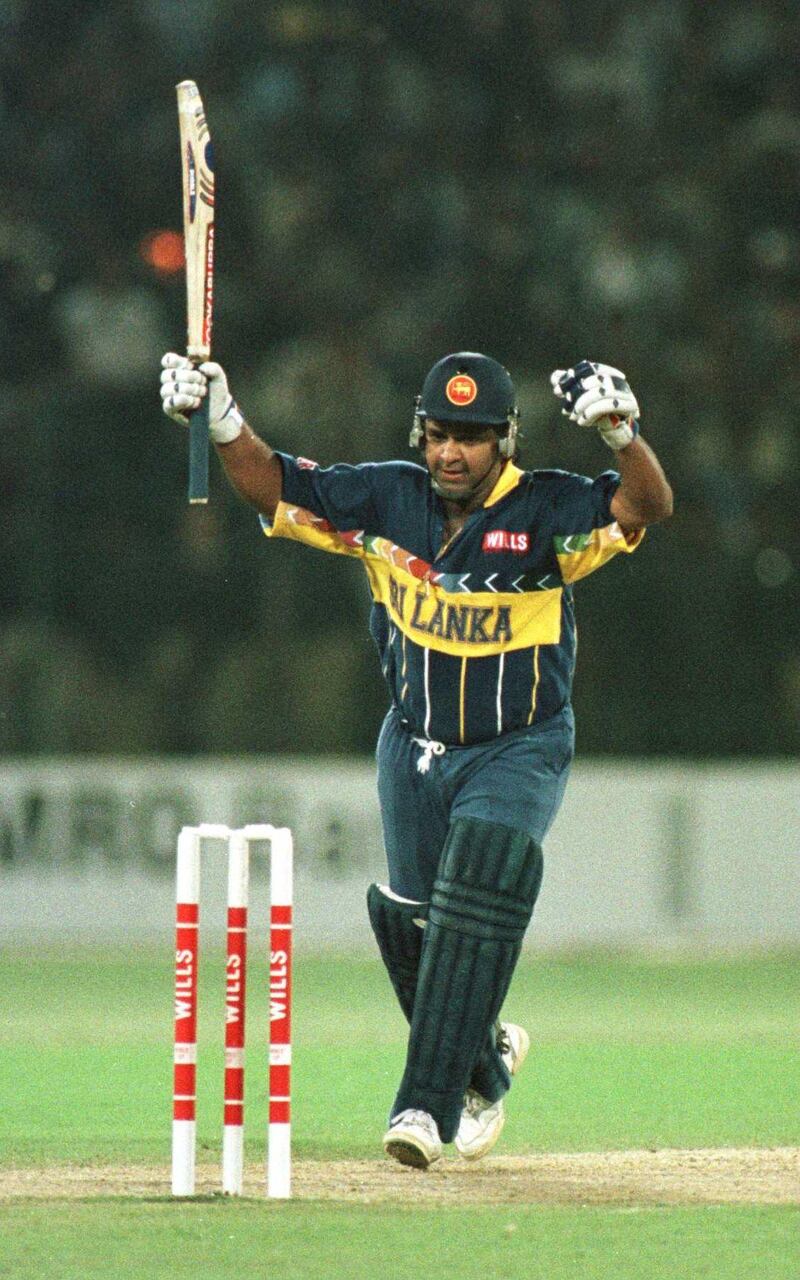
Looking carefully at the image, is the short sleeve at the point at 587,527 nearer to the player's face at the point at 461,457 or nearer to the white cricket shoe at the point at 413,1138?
the player's face at the point at 461,457

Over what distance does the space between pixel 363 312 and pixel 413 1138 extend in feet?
32.1

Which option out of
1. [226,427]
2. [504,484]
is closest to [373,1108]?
[504,484]

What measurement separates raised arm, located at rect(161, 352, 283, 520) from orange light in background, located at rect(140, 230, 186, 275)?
29.2ft

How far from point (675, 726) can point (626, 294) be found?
3.40 m

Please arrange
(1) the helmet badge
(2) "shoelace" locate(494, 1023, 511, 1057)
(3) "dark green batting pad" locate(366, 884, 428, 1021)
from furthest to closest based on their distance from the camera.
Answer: (2) "shoelace" locate(494, 1023, 511, 1057)
(3) "dark green batting pad" locate(366, 884, 428, 1021)
(1) the helmet badge

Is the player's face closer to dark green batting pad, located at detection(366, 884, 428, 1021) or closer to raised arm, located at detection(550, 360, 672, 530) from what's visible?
raised arm, located at detection(550, 360, 672, 530)

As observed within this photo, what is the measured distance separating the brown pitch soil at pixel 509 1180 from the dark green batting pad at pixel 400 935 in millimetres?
402

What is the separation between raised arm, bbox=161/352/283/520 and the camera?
4.63m

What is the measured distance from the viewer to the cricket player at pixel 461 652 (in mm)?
4629

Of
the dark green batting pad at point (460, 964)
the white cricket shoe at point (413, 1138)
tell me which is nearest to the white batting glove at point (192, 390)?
the dark green batting pad at point (460, 964)

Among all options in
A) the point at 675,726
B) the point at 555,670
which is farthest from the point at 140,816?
the point at 555,670

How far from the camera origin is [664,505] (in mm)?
4605

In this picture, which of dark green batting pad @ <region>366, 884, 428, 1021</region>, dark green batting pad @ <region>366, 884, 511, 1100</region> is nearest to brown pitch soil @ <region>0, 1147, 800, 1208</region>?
dark green batting pad @ <region>366, 884, 511, 1100</region>

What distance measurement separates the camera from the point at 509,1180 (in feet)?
15.4
